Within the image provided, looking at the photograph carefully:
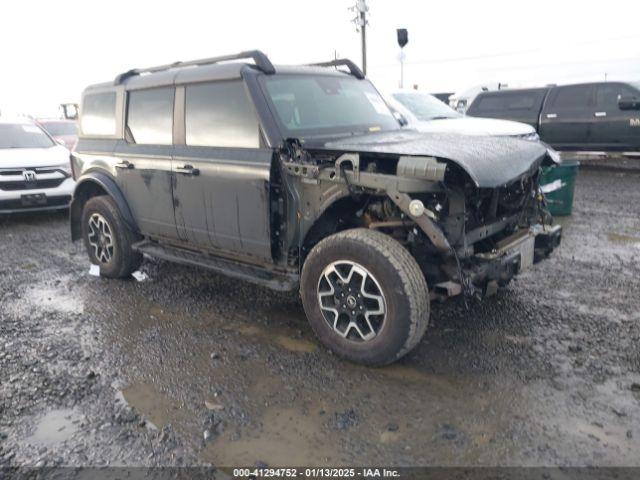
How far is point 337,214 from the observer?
3889 mm

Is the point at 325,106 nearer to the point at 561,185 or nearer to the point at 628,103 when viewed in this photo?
the point at 561,185

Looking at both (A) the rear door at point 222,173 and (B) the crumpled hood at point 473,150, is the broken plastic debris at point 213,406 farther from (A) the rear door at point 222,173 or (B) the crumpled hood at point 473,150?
(B) the crumpled hood at point 473,150

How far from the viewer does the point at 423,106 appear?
8.96m

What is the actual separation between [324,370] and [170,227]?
2.07 metres

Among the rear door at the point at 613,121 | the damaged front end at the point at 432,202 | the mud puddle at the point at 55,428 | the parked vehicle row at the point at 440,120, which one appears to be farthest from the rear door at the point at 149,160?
the rear door at the point at 613,121

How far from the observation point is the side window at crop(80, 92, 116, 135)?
531 cm

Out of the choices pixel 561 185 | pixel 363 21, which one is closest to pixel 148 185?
pixel 561 185

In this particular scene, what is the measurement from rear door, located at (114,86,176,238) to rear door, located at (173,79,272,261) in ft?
0.52

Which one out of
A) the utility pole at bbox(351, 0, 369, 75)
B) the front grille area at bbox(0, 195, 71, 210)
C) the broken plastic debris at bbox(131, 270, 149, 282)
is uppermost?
the utility pole at bbox(351, 0, 369, 75)

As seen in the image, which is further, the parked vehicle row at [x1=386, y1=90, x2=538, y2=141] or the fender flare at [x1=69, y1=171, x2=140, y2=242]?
the parked vehicle row at [x1=386, y1=90, x2=538, y2=141]

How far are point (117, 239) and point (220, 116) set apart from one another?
1867 millimetres

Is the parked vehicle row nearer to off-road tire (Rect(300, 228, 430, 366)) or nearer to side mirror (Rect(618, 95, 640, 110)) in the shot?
off-road tire (Rect(300, 228, 430, 366))

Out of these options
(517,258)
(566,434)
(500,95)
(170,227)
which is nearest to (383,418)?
(566,434)

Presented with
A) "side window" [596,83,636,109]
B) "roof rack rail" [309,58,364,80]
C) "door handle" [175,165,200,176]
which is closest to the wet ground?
"door handle" [175,165,200,176]
